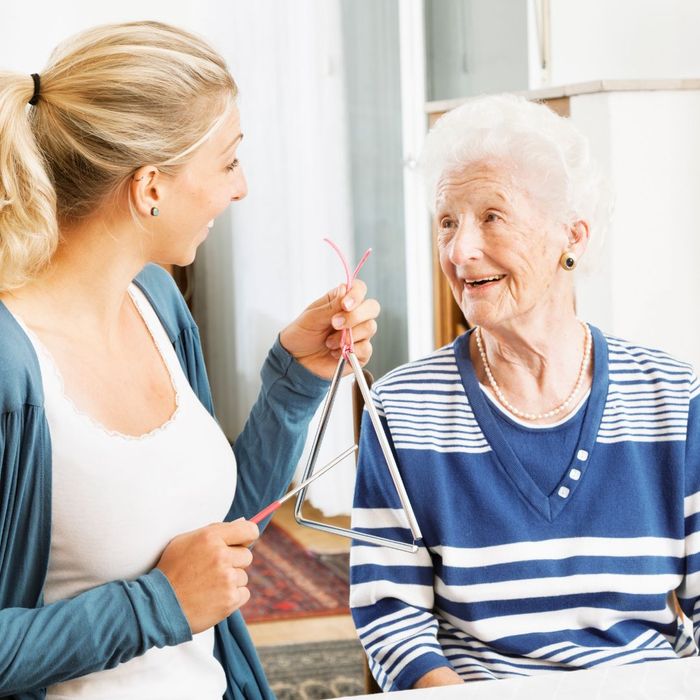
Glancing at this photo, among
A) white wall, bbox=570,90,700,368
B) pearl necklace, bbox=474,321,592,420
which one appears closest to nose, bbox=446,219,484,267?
pearl necklace, bbox=474,321,592,420

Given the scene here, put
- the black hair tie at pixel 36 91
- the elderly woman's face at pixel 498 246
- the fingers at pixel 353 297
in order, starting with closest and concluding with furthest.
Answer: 1. the black hair tie at pixel 36 91
2. the fingers at pixel 353 297
3. the elderly woman's face at pixel 498 246

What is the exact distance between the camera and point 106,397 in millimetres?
1259

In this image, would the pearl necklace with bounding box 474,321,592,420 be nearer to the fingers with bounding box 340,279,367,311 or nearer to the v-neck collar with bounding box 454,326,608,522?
the v-neck collar with bounding box 454,326,608,522

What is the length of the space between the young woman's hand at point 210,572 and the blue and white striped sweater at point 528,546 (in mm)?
325

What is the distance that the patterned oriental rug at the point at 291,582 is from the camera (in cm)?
334

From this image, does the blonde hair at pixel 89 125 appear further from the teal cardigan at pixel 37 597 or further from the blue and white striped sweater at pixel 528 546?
the blue and white striped sweater at pixel 528 546

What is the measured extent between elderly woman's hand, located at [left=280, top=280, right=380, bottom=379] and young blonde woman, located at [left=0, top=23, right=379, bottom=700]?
7.3 inches

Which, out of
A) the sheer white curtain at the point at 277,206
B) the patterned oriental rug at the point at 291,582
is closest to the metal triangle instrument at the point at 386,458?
the patterned oriental rug at the point at 291,582

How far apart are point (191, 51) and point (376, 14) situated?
3083 mm

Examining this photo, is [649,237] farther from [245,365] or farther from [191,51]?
[245,365]

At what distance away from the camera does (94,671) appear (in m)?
1.16

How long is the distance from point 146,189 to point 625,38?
7.57 feet

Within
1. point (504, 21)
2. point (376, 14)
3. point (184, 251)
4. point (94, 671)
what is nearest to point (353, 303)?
point (184, 251)

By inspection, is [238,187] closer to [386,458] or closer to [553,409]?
[386,458]
